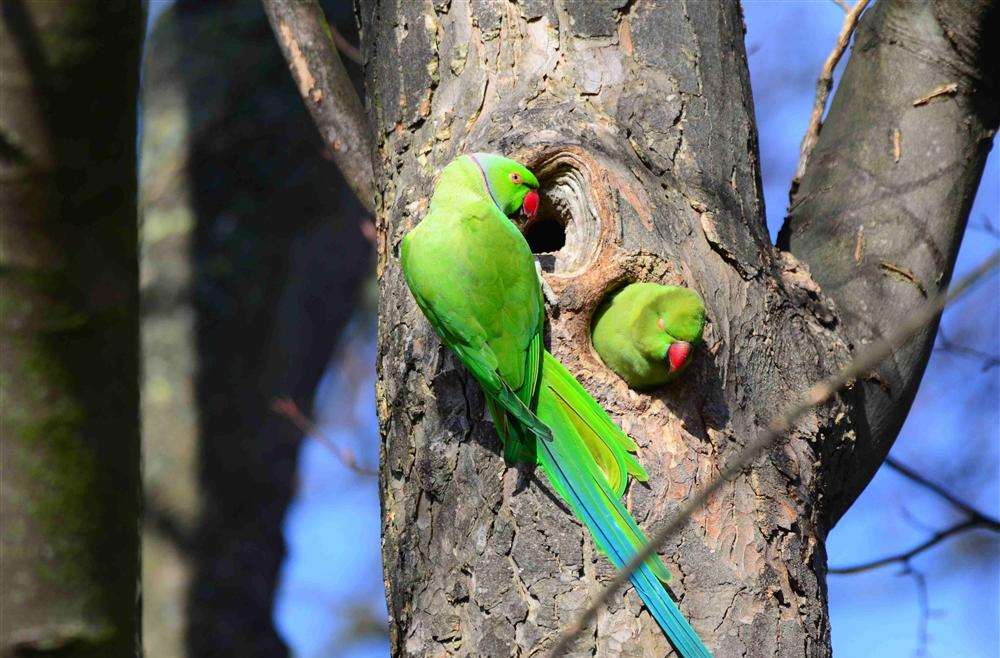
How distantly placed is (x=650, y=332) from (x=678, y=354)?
0.38 feet

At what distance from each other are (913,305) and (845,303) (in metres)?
0.16

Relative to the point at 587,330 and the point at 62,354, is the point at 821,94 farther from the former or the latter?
the point at 62,354

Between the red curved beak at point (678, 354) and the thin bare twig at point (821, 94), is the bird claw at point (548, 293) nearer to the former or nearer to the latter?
the red curved beak at point (678, 354)

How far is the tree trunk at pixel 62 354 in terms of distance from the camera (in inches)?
69.1

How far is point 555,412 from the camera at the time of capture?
2.02 m

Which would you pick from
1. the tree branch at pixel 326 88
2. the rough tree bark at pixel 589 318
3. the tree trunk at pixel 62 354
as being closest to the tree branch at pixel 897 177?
the rough tree bark at pixel 589 318

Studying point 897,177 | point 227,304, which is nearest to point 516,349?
point 897,177

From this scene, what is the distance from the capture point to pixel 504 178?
2.14m

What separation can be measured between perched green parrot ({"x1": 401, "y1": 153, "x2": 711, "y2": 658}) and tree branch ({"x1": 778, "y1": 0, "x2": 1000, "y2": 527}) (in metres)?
0.74

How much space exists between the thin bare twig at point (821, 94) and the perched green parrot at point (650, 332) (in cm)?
81

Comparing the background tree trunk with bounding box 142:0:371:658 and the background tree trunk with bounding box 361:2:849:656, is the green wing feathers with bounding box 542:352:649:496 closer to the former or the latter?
the background tree trunk with bounding box 361:2:849:656

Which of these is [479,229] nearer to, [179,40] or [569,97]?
[569,97]

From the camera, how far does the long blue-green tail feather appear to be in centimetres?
182

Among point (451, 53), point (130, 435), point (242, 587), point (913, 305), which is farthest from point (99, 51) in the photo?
→ point (242, 587)
